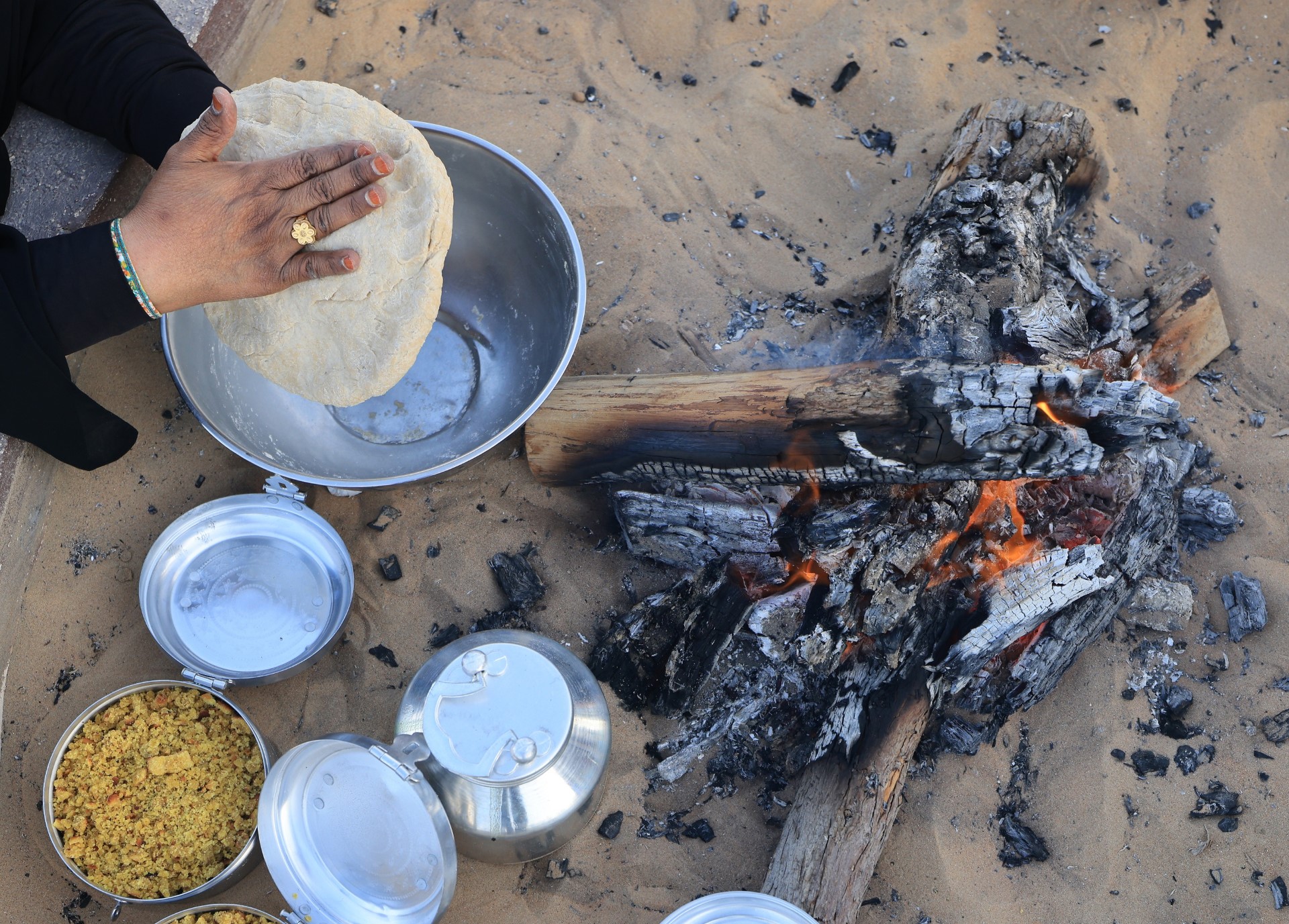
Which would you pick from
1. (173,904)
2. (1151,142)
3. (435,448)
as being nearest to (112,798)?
(173,904)

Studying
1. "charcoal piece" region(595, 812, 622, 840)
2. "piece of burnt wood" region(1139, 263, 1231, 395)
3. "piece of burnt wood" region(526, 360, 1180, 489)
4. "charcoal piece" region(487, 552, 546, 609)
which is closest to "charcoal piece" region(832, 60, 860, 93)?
"piece of burnt wood" region(1139, 263, 1231, 395)

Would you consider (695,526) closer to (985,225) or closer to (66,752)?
(985,225)

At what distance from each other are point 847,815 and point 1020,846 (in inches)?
22.4

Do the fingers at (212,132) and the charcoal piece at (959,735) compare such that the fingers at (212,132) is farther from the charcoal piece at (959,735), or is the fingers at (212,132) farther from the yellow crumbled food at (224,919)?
the charcoal piece at (959,735)

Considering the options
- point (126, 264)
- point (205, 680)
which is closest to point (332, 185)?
point (126, 264)

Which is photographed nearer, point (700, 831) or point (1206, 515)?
point (700, 831)

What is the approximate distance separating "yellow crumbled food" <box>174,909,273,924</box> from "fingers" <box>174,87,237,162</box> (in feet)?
6.41

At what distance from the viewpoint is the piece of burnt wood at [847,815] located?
2312 mm

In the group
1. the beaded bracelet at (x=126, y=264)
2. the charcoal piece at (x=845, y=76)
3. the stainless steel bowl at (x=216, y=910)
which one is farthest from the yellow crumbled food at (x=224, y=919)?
the charcoal piece at (x=845, y=76)

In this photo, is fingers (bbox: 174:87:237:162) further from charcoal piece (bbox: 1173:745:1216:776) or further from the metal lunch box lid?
charcoal piece (bbox: 1173:745:1216:776)

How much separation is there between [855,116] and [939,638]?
2265 mm

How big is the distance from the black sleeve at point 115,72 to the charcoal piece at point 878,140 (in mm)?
2446

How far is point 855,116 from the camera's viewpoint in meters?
3.58

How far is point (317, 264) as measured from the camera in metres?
2.05
